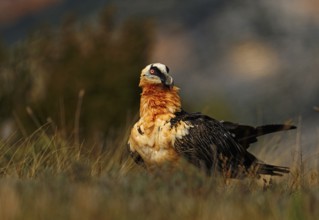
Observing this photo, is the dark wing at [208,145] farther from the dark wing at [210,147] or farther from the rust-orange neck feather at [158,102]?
the rust-orange neck feather at [158,102]

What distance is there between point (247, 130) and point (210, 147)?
84cm

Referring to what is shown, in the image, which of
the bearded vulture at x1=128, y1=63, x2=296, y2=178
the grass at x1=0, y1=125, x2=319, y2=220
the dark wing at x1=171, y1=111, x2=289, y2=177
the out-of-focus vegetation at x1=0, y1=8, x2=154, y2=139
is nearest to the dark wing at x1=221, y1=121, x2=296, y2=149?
the bearded vulture at x1=128, y1=63, x2=296, y2=178

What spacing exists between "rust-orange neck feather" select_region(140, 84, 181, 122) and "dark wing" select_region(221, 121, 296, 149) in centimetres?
62

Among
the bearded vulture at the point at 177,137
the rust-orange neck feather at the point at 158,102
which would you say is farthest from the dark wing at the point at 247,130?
the rust-orange neck feather at the point at 158,102

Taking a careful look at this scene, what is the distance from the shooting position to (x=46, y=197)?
579 centimetres

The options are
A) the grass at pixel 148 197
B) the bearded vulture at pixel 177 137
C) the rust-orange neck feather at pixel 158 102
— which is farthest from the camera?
the rust-orange neck feather at pixel 158 102

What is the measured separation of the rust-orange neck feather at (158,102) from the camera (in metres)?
8.60

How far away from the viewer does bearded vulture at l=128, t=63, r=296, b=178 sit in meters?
8.30

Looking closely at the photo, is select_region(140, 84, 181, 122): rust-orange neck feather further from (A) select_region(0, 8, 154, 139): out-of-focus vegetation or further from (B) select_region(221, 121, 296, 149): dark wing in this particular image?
(A) select_region(0, 8, 154, 139): out-of-focus vegetation

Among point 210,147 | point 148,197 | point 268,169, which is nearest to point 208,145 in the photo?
point 210,147

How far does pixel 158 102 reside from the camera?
8.66 meters

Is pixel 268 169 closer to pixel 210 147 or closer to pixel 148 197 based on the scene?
pixel 210 147

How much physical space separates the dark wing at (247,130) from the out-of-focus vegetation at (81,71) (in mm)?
9310

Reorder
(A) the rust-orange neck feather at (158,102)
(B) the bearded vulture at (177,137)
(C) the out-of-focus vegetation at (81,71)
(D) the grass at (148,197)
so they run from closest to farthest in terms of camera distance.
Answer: (D) the grass at (148,197)
(B) the bearded vulture at (177,137)
(A) the rust-orange neck feather at (158,102)
(C) the out-of-focus vegetation at (81,71)
